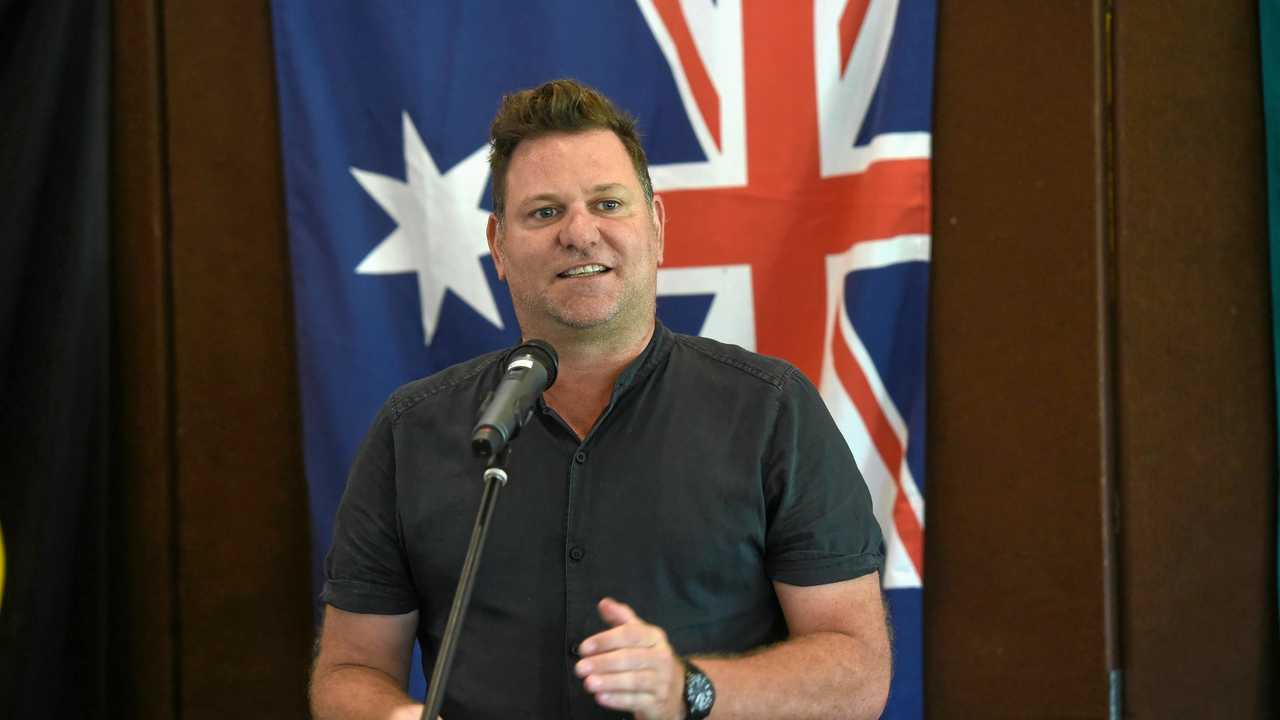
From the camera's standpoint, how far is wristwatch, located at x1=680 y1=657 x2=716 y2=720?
152cm

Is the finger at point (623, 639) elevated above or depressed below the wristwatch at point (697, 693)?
above

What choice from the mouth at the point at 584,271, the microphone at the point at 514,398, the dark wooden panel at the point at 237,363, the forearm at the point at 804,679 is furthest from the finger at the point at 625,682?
the dark wooden panel at the point at 237,363

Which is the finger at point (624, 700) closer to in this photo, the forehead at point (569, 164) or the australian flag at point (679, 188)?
the forehead at point (569, 164)

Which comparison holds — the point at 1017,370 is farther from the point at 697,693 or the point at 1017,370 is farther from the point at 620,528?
the point at 697,693

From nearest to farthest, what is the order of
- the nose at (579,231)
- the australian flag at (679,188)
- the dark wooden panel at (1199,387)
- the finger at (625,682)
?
1. the finger at (625,682)
2. the nose at (579,231)
3. the dark wooden panel at (1199,387)
4. the australian flag at (679,188)

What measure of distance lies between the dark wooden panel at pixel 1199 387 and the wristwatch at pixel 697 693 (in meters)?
1.08

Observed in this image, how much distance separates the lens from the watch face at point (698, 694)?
1520mm

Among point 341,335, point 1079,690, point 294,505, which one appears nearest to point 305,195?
point 341,335

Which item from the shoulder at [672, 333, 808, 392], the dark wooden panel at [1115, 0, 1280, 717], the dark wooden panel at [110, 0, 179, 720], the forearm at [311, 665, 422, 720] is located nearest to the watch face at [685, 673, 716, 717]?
the forearm at [311, 665, 422, 720]

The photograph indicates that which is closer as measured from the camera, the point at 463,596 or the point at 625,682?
the point at 463,596

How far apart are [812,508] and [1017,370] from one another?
2.47ft

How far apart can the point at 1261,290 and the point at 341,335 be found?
1.82 metres

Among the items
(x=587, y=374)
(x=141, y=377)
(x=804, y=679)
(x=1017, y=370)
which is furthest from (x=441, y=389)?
(x=1017, y=370)

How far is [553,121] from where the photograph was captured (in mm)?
1942
